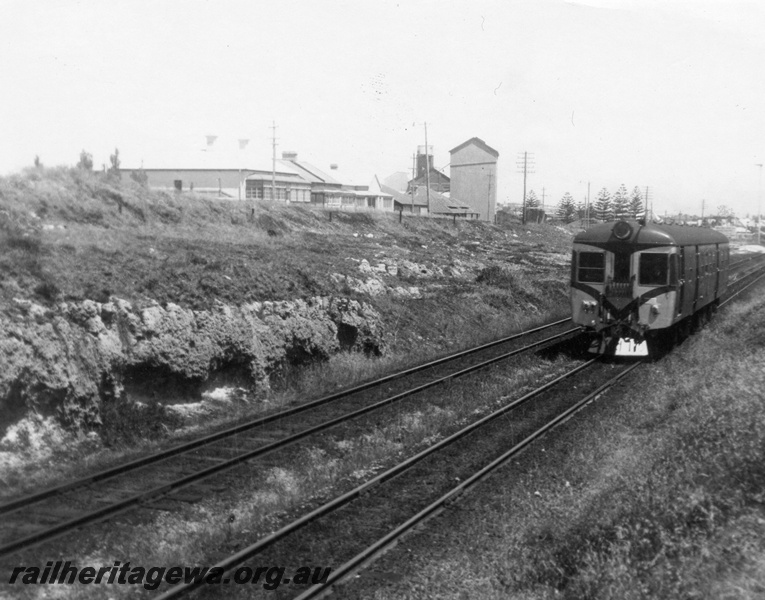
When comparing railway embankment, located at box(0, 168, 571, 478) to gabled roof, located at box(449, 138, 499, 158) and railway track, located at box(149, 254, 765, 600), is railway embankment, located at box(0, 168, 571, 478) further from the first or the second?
gabled roof, located at box(449, 138, 499, 158)

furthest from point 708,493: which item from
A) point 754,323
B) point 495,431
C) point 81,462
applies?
point 754,323

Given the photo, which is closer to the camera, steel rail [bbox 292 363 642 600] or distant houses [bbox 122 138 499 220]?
steel rail [bbox 292 363 642 600]

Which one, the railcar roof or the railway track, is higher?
the railcar roof

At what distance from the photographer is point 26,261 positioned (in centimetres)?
1436

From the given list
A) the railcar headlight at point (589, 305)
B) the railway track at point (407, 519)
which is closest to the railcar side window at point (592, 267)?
the railcar headlight at point (589, 305)

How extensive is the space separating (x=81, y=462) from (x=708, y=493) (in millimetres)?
8692

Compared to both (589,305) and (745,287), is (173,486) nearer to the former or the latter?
(589,305)

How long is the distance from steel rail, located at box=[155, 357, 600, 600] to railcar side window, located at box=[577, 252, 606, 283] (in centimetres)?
561

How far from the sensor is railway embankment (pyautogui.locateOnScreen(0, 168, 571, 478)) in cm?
1282

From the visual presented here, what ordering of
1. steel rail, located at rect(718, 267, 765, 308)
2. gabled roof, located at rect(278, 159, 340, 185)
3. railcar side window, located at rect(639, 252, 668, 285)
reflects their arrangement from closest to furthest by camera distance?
railcar side window, located at rect(639, 252, 668, 285)
steel rail, located at rect(718, 267, 765, 308)
gabled roof, located at rect(278, 159, 340, 185)

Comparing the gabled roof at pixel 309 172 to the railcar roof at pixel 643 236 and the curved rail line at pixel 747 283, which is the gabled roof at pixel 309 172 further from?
the railcar roof at pixel 643 236

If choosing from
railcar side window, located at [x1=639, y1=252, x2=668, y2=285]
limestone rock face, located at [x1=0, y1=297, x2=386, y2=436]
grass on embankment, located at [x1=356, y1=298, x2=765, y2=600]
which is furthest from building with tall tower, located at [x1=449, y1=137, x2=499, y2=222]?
grass on embankment, located at [x1=356, y1=298, x2=765, y2=600]

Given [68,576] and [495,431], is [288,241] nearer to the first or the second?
[495,431]

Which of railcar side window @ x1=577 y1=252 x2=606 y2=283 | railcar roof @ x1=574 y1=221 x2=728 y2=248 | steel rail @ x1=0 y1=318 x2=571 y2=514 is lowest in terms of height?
steel rail @ x1=0 y1=318 x2=571 y2=514
